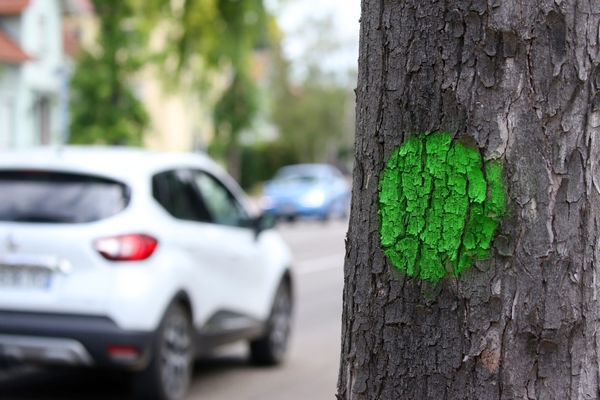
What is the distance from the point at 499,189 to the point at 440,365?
34 cm

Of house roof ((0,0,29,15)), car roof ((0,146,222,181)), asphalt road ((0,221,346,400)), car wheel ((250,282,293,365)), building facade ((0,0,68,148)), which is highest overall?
house roof ((0,0,29,15))

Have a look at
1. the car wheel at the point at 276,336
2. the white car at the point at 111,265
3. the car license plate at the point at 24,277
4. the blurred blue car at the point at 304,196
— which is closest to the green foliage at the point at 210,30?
the car wheel at the point at 276,336

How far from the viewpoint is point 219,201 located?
898 cm

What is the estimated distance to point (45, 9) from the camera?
39531 mm

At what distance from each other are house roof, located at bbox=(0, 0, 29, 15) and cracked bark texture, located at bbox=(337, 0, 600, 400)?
37.3 meters

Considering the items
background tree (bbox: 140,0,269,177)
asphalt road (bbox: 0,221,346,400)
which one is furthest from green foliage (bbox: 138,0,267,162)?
asphalt road (bbox: 0,221,346,400)

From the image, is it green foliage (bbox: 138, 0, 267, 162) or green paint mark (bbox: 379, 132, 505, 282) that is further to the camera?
green foliage (bbox: 138, 0, 267, 162)

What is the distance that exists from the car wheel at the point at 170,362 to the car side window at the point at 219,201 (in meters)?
1.14

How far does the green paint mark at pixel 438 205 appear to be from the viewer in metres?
2.16

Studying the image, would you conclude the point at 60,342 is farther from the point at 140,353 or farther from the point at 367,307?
the point at 367,307

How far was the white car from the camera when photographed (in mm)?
7148

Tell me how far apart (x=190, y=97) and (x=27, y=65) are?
14.7m

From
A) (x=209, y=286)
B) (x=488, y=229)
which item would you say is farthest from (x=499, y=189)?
(x=209, y=286)

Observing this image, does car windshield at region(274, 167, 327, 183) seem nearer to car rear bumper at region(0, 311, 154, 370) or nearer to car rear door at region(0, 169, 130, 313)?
car rear door at region(0, 169, 130, 313)
